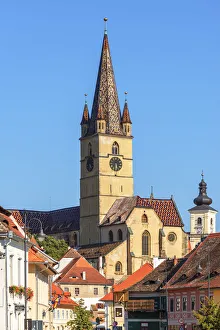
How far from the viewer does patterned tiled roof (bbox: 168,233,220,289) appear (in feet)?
252

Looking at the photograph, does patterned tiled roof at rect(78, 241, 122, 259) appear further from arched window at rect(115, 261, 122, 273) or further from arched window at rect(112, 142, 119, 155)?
arched window at rect(112, 142, 119, 155)

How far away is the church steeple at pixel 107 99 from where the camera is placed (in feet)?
592

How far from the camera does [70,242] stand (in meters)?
184

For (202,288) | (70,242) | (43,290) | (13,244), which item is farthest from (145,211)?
(13,244)

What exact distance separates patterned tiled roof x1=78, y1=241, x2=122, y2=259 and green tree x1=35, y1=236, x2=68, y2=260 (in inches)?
126

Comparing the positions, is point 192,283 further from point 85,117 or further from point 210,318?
point 85,117

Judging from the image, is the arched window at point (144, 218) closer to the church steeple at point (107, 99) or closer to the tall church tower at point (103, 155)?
the tall church tower at point (103, 155)

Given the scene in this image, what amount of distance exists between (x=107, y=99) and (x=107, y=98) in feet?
0.55

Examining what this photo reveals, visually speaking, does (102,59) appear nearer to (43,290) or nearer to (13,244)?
(43,290)

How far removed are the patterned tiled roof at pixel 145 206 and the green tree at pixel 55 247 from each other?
758 cm

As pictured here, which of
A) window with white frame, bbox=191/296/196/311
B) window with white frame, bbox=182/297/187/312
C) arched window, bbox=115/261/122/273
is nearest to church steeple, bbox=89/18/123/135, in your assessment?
arched window, bbox=115/261/122/273

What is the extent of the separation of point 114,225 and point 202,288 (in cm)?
9892

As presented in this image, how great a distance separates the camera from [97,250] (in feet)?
560

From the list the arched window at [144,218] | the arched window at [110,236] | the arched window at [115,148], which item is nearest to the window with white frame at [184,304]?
the arched window at [144,218]
